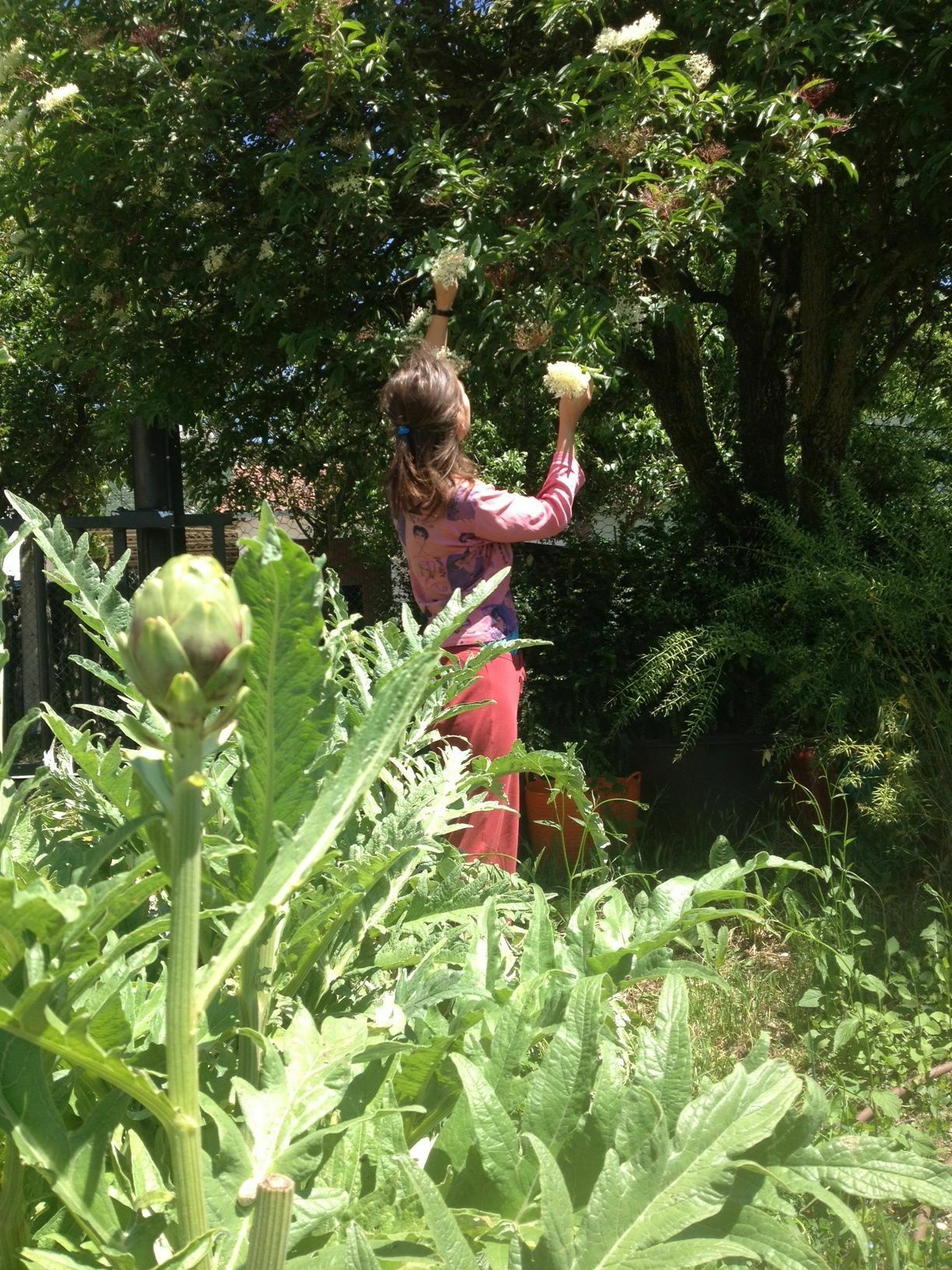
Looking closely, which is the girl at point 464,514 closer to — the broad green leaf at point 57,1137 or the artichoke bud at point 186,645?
the broad green leaf at point 57,1137

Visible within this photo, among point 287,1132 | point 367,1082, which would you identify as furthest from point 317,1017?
point 287,1132

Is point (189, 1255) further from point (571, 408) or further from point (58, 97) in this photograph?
point (58, 97)

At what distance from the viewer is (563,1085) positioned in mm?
865

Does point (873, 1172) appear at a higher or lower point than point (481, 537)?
lower

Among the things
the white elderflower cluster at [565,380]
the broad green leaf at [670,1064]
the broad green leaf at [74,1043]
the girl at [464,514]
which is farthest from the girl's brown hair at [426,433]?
the broad green leaf at [74,1043]

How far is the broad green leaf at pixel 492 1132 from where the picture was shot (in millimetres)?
823

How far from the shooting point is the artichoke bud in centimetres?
55

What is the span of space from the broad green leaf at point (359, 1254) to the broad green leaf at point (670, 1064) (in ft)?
0.97

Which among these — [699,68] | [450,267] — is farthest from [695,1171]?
[699,68]

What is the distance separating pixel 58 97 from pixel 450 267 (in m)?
1.47

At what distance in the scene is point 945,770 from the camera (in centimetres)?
318

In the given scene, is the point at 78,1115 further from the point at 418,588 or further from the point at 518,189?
the point at 518,189

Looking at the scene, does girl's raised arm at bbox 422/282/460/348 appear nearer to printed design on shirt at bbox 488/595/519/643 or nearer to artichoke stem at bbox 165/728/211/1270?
printed design on shirt at bbox 488/595/519/643

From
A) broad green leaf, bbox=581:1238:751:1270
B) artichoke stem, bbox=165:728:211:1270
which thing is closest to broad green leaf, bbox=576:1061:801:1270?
broad green leaf, bbox=581:1238:751:1270
